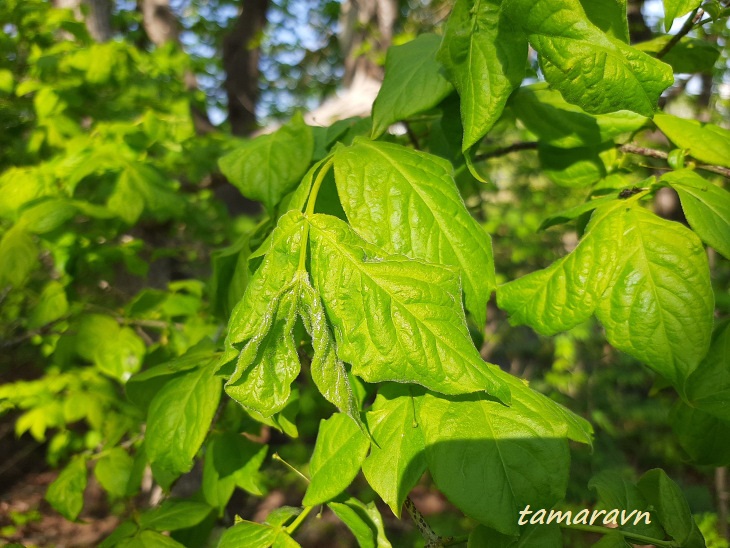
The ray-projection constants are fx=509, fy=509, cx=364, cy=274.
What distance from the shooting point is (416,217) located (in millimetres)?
832

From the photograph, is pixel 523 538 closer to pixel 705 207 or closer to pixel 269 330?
pixel 269 330

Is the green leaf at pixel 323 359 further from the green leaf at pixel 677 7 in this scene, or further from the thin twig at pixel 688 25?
the thin twig at pixel 688 25

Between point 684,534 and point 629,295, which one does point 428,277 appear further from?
point 684,534

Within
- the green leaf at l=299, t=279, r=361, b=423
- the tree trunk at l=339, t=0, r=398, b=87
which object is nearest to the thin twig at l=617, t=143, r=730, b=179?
the green leaf at l=299, t=279, r=361, b=423

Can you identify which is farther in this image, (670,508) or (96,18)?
(96,18)

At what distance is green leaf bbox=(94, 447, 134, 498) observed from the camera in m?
1.76

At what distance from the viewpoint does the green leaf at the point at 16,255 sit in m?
1.88

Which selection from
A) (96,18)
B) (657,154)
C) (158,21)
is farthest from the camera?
(158,21)

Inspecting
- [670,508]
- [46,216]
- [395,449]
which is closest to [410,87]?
[395,449]

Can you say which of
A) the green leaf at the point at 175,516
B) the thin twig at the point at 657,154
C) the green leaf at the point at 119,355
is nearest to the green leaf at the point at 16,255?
the green leaf at the point at 119,355

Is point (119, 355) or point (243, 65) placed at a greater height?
point (119, 355)

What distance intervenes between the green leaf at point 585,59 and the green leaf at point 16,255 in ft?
6.30

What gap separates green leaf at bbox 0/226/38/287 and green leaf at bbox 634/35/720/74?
6.93ft

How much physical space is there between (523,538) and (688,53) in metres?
1.22
